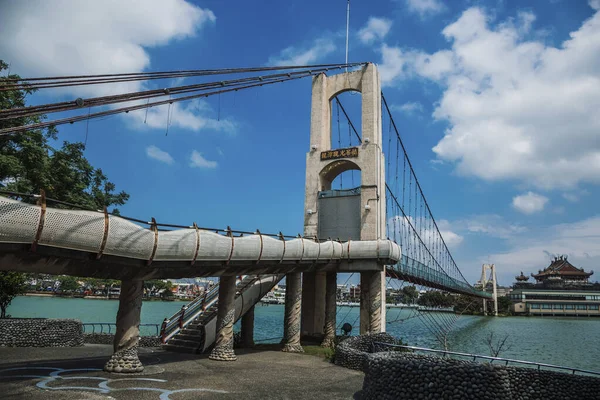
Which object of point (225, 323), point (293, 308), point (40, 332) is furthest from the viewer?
point (293, 308)

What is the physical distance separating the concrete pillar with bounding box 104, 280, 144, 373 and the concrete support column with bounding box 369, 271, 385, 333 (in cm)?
1701

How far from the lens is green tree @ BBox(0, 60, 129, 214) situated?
26891 mm

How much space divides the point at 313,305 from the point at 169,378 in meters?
17.8

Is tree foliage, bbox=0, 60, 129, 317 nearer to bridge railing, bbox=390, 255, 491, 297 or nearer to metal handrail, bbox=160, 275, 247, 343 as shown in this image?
metal handrail, bbox=160, 275, 247, 343

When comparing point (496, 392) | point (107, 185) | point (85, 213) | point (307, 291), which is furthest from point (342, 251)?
point (107, 185)

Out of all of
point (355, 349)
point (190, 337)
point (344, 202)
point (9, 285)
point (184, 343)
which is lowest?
point (184, 343)

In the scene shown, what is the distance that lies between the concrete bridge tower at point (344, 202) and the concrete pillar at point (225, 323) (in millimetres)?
10114

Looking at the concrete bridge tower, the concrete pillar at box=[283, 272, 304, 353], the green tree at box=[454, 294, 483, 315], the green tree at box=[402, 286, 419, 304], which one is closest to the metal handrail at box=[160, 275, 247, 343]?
the concrete pillar at box=[283, 272, 304, 353]

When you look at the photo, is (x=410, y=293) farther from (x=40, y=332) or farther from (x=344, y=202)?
(x=40, y=332)

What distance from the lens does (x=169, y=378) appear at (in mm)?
14688

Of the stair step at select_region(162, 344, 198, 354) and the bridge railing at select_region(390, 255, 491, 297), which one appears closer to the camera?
the stair step at select_region(162, 344, 198, 354)

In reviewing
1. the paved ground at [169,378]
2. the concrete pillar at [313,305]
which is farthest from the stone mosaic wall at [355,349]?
the concrete pillar at [313,305]

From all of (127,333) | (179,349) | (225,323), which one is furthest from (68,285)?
(127,333)

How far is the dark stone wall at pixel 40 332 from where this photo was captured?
2086 centimetres
